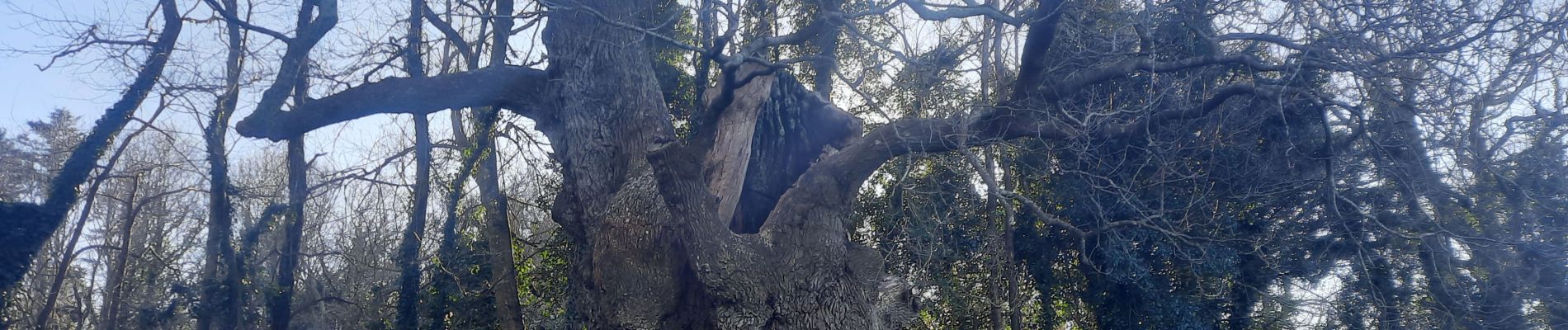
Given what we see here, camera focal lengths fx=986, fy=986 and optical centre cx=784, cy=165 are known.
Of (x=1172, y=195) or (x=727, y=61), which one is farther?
(x=1172, y=195)

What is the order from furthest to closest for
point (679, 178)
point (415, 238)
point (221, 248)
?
1. point (221, 248)
2. point (415, 238)
3. point (679, 178)

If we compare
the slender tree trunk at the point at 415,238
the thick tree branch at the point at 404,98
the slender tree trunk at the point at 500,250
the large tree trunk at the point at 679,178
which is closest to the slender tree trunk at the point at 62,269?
the slender tree trunk at the point at 415,238

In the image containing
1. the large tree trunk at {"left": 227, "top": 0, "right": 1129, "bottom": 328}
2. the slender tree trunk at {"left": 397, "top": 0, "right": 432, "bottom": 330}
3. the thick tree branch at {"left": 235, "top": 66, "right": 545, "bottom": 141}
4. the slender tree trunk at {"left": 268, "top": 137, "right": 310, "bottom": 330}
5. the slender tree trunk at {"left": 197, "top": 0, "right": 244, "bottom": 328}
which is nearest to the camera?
the large tree trunk at {"left": 227, "top": 0, "right": 1129, "bottom": 328}

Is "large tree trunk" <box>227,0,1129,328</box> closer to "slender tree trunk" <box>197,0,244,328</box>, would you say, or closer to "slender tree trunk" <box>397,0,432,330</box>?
"slender tree trunk" <box>397,0,432,330</box>

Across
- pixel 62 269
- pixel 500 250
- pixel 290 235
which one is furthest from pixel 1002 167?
pixel 62 269

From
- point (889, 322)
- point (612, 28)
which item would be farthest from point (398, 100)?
point (889, 322)

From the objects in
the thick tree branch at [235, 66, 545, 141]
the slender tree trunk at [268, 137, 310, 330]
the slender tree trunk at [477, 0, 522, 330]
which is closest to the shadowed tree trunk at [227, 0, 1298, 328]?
the thick tree branch at [235, 66, 545, 141]

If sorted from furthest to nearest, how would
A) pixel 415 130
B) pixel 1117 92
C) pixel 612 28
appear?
pixel 415 130 → pixel 1117 92 → pixel 612 28

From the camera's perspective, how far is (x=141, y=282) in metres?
17.5

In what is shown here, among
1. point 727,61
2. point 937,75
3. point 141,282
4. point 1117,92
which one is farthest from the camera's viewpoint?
point 141,282

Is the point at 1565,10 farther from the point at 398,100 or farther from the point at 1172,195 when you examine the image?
the point at 398,100

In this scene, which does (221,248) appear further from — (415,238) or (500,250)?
(500,250)

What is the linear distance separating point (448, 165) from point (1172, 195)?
28.2ft

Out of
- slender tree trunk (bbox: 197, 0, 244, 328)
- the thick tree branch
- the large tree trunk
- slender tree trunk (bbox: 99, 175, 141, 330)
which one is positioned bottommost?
the large tree trunk
